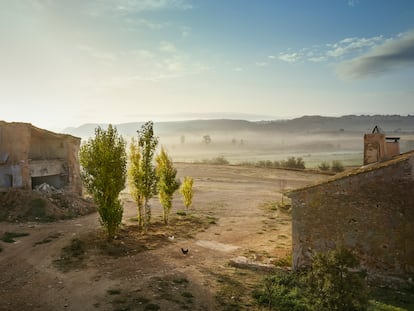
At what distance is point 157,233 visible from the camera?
23.8 m

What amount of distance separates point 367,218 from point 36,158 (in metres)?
29.8

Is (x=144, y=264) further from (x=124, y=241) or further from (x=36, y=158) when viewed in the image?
(x=36, y=158)

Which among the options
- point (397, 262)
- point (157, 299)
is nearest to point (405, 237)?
point (397, 262)

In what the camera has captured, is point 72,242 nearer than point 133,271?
No

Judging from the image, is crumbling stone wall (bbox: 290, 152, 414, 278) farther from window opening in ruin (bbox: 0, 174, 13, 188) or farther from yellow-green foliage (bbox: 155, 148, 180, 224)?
window opening in ruin (bbox: 0, 174, 13, 188)

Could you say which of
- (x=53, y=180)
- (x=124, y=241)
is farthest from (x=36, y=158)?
(x=124, y=241)

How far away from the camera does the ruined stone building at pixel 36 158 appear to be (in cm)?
2917

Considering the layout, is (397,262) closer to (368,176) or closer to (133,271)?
(368,176)

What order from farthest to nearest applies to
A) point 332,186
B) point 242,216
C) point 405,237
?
point 242,216
point 332,186
point 405,237

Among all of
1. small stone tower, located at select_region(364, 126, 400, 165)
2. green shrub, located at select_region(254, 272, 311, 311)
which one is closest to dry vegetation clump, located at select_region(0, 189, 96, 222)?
green shrub, located at select_region(254, 272, 311, 311)

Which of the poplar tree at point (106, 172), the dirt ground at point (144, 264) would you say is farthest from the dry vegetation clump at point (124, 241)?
the poplar tree at point (106, 172)

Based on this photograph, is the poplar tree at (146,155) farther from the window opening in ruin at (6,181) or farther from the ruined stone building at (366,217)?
the window opening in ruin at (6,181)

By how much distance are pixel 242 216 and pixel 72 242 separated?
1596cm

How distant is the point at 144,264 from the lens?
17.4m
